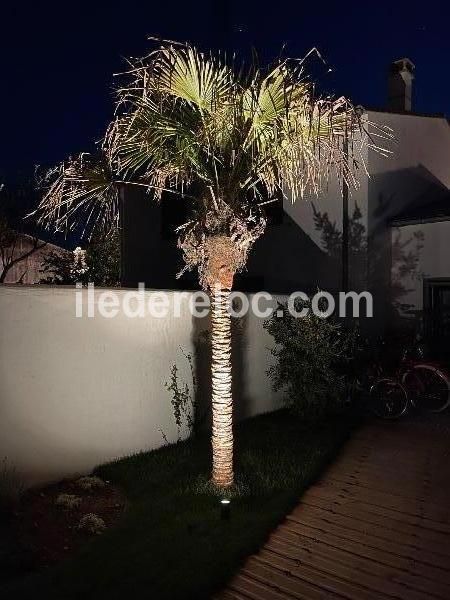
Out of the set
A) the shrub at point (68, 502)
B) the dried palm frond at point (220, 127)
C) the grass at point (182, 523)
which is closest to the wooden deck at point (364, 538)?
the grass at point (182, 523)

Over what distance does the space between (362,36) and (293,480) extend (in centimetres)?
1442

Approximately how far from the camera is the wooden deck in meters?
3.67

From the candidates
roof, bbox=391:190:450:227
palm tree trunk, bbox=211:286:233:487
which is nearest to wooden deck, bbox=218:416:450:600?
palm tree trunk, bbox=211:286:233:487

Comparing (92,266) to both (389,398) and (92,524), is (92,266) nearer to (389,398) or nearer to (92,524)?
(389,398)

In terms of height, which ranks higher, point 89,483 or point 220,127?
point 220,127

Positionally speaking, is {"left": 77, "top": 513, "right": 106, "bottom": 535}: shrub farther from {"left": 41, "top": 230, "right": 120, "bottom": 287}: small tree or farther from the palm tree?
{"left": 41, "top": 230, "right": 120, "bottom": 287}: small tree

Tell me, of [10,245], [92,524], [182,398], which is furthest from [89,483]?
[10,245]

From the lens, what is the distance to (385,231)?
1212cm

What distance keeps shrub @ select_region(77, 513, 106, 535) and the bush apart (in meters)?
4.09

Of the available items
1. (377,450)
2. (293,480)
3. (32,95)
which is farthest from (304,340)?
(32,95)

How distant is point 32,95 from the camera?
2930cm

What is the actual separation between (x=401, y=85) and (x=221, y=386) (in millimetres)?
11985

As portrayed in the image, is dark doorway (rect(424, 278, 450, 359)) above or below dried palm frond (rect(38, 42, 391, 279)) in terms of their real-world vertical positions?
below

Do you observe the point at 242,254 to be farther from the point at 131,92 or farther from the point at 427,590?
the point at 427,590
